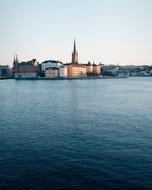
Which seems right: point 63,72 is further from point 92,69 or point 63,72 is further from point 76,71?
point 92,69

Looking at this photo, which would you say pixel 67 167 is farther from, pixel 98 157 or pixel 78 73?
pixel 78 73

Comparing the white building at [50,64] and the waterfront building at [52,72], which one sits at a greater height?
the white building at [50,64]

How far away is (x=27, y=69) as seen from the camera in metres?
160

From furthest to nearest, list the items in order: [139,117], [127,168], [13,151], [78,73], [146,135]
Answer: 1. [78,73]
2. [139,117]
3. [146,135]
4. [13,151]
5. [127,168]

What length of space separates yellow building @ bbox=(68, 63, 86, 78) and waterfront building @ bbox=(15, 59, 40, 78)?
60.5ft

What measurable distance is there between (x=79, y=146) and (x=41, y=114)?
1418cm

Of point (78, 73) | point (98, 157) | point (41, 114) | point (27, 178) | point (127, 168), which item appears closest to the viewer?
point (27, 178)

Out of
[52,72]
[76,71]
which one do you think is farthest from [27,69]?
[76,71]

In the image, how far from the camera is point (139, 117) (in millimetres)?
30234

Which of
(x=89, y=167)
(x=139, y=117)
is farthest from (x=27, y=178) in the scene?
(x=139, y=117)

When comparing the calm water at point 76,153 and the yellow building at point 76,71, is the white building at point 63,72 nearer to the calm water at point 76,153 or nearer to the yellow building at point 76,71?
the yellow building at point 76,71

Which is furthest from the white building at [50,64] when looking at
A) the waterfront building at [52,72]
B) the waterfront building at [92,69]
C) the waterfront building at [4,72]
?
the waterfront building at [4,72]

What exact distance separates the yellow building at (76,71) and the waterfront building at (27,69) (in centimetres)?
1844

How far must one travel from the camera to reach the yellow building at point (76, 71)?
15811cm
